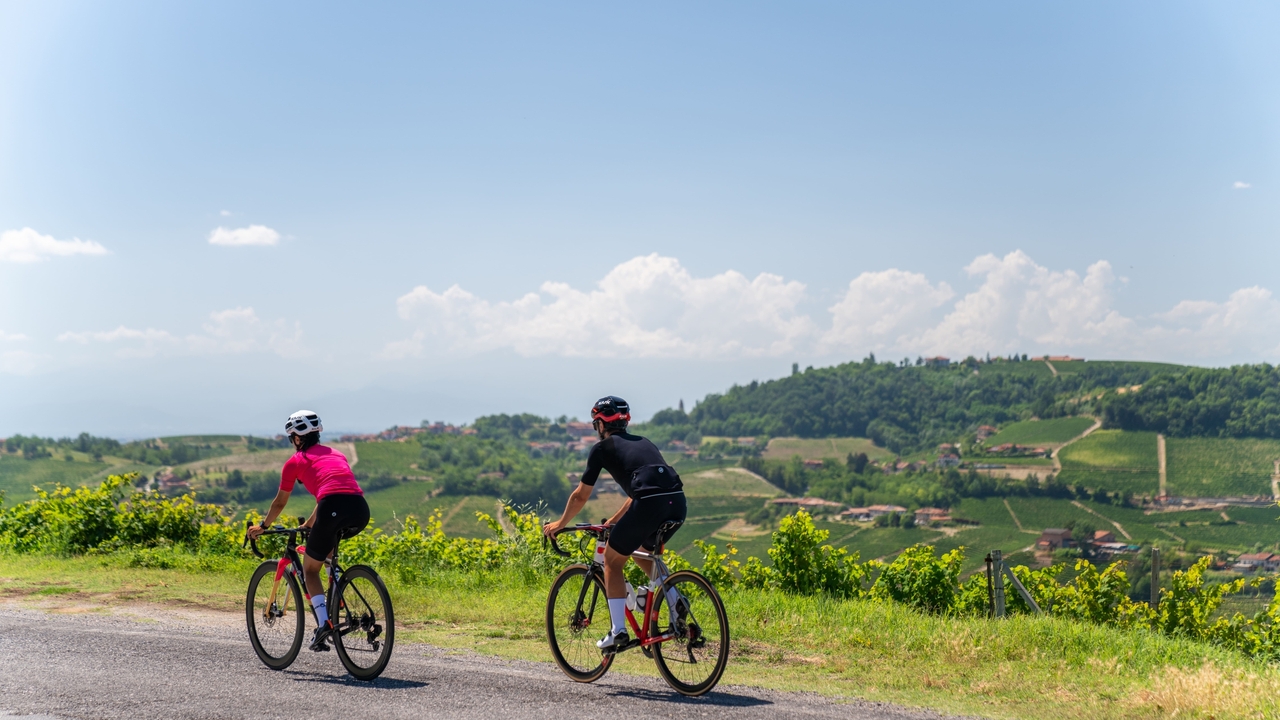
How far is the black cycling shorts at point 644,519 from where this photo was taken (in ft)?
21.4

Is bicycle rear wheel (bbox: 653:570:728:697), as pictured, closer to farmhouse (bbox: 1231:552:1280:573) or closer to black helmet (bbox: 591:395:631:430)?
black helmet (bbox: 591:395:631:430)

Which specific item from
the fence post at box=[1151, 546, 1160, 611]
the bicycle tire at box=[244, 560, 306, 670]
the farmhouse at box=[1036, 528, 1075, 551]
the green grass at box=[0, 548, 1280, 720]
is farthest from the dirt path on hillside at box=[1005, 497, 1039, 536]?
the bicycle tire at box=[244, 560, 306, 670]

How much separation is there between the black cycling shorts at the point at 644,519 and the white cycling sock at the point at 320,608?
244 centimetres

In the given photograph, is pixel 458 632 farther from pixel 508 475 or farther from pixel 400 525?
pixel 508 475

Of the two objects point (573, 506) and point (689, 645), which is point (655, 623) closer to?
point (689, 645)

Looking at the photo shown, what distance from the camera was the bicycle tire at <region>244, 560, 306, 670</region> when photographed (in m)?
7.41

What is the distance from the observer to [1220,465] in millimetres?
156875

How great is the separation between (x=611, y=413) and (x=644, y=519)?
0.88 meters

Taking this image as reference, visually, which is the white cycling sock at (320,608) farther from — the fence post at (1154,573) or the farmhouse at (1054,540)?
the farmhouse at (1054,540)

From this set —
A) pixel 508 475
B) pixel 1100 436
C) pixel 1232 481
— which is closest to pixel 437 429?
pixel 508 475

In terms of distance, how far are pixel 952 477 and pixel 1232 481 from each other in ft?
150

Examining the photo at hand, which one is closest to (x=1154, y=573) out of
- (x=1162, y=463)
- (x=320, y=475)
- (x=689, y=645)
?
(x=689, y=645)

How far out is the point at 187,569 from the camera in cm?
1330

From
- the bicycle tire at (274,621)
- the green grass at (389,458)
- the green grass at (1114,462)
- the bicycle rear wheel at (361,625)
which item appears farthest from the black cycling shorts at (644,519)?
the green grass at (1114,462)
